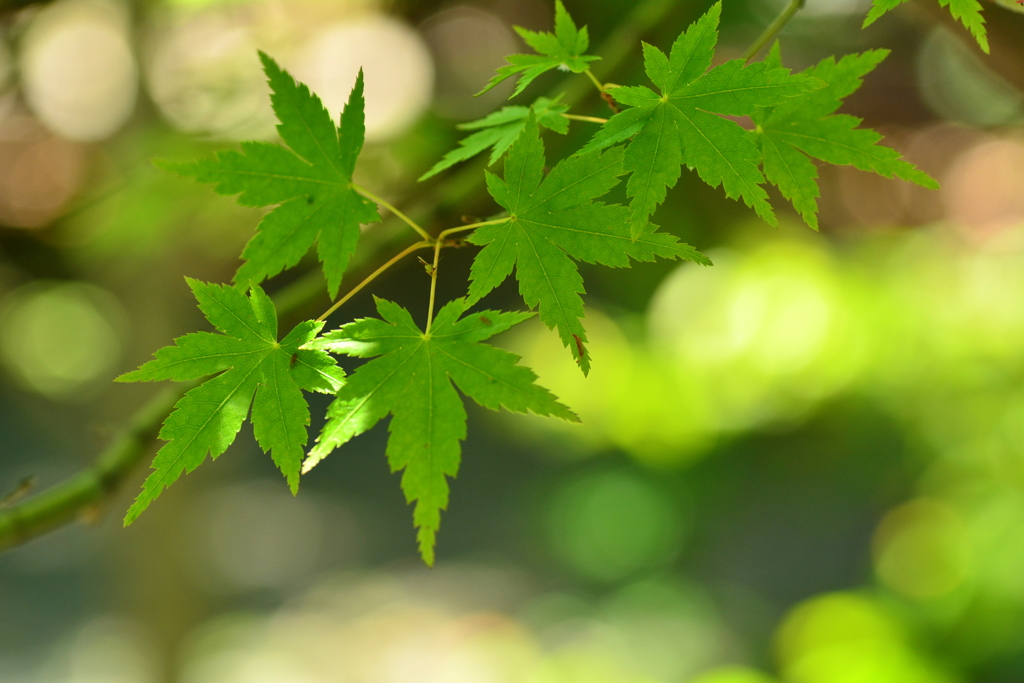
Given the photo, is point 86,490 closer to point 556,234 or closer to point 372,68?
point 556,234

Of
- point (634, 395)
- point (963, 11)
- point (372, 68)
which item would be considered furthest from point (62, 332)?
point (963, 11)

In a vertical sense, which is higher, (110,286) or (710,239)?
(710,239)

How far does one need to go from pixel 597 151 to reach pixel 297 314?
1.58 feet

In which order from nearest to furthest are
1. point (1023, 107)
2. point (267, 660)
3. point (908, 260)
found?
1. point (1023, 107)
2. point (908, 260)
3. point (267, 660)

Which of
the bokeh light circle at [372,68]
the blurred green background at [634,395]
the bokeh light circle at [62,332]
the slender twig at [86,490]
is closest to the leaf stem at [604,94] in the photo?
the slender twig at [86,490]

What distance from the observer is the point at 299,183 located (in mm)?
486

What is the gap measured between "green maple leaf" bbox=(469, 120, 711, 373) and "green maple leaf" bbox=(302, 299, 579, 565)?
0.03m

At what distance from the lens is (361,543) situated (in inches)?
160

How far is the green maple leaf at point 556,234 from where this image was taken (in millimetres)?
444

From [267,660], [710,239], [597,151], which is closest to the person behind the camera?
A: [597,151]

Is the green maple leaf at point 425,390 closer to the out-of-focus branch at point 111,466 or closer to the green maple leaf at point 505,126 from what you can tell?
the green maple leaf at point 505,126

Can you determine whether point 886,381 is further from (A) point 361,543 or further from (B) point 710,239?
(A) point 361,543

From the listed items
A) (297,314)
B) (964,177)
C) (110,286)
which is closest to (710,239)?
(964,177)

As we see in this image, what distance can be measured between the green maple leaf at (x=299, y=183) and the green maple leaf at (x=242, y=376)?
32 millimetres
